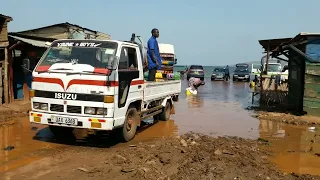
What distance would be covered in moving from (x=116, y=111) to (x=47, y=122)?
Answer: 57.6 inches

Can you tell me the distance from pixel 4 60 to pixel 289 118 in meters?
10.6

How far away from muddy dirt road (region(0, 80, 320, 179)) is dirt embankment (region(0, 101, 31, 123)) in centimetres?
81

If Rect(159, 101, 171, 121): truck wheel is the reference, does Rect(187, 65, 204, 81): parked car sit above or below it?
above

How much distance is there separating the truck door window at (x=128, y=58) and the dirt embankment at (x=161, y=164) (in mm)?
1845

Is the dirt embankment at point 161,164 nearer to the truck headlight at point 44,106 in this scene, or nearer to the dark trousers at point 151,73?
the truck headlight at point 44,106

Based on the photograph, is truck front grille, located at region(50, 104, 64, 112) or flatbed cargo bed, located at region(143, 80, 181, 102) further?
flatbed cargo bed, located at region(143, 80, 181, 102)

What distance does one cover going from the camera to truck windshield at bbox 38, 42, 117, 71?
7.12 meters

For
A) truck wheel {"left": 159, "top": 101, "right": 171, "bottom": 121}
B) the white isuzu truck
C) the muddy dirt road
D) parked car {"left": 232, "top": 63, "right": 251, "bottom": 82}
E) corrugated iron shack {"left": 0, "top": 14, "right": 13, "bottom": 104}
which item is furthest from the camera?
parked car {"left": 232, "top": 63, "right": 251, "bottom": 82}

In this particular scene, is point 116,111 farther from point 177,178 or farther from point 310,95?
point 310,95

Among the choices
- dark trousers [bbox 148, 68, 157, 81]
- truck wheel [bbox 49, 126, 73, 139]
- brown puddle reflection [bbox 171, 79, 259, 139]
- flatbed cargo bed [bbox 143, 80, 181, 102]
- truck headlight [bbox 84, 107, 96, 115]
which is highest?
dark trousers [bbox 148, 68, 157, 81]

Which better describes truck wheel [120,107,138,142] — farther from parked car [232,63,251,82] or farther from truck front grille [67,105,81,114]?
parked car [232,63,251,82]

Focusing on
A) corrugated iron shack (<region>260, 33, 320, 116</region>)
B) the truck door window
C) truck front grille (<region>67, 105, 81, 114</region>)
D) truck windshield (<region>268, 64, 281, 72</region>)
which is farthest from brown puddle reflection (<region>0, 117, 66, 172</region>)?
truck windshield (<region>268, 64, 281, 72</region>)

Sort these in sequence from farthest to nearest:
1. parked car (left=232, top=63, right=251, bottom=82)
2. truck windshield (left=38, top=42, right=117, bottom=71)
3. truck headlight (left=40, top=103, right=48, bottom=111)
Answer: parked car (left=232, top=63, right=251, bottom=82) → truck windshield (left=38, top=42, right=117, bottom=71) → truck headlight (left=40, top=103, right=48, bottom=111)

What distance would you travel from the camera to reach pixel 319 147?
316 inches
